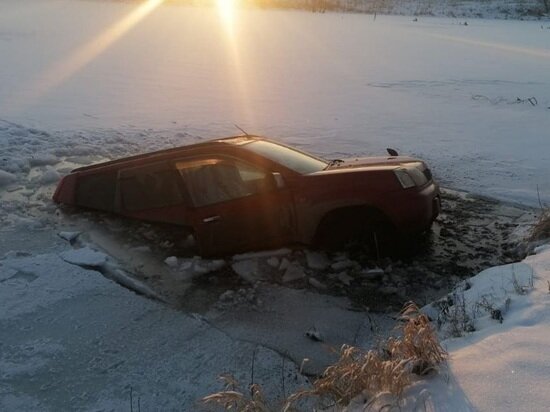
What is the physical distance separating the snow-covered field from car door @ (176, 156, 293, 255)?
262mm

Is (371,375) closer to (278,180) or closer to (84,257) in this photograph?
(278,180)

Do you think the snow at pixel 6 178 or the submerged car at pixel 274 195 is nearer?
the submerged car at pixel 274 195

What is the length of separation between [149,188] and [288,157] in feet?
5.08

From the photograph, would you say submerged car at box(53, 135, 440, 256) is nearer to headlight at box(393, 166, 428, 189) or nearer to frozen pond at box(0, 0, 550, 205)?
headlight at box(393, 166, 428, 189)

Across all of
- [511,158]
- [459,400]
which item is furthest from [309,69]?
[459,400]

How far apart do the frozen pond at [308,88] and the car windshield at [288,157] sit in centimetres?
306

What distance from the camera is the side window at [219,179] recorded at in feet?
18.3

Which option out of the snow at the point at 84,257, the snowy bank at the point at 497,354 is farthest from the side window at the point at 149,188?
the snowy bank at the point at 497,354

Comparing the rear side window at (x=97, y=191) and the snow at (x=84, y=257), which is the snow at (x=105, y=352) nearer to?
the snow at (x=84, y=257)

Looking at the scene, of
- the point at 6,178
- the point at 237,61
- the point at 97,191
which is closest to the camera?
the point at 97,191

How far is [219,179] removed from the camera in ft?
18.8

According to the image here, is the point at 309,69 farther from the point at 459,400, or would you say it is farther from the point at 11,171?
the point at 459,400

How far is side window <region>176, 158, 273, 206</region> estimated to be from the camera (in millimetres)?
5590

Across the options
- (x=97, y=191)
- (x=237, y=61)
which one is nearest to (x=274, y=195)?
(x=97, y=191)
